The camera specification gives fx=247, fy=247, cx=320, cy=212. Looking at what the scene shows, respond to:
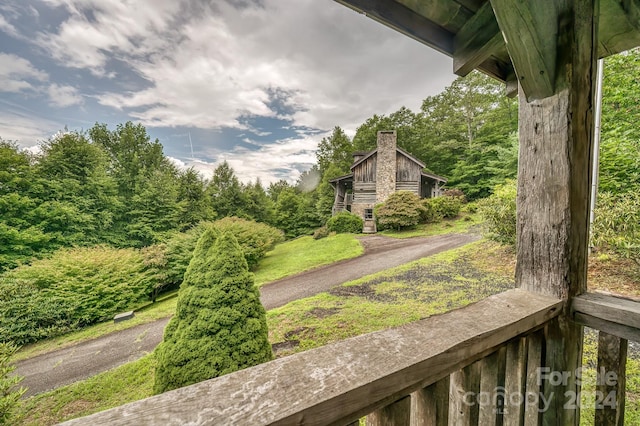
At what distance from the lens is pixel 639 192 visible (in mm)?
4816

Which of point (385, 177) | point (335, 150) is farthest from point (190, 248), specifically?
point (335, 150)

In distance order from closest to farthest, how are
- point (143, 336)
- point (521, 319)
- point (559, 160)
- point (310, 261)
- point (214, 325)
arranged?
point (521, 319) → point (559, 160) → point (214, 325) → point (143, 336) → point (310, 261)

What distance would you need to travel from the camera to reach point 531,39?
3.13 ft

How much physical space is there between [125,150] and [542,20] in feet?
89.2

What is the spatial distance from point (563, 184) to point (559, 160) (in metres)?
0.10

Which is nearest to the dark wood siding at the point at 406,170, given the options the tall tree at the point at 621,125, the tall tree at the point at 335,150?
the tall tree at the point at 621,125

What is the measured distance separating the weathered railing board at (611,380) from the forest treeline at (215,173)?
8308mm

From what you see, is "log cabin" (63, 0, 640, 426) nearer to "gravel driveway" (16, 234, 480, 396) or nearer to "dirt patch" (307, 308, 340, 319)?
"dirt patch" (307, 308, 340, 319)

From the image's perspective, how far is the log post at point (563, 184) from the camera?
1.00 metres

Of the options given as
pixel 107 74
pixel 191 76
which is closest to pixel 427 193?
pixel 191 76

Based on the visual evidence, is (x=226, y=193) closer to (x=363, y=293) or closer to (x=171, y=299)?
(x=171, y=299)

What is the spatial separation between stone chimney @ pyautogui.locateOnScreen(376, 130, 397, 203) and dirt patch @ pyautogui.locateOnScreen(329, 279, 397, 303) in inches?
443

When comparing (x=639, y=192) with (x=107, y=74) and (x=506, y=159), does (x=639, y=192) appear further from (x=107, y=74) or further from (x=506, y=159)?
(x=107, y=74)

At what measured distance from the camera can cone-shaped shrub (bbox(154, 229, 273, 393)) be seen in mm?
2391
